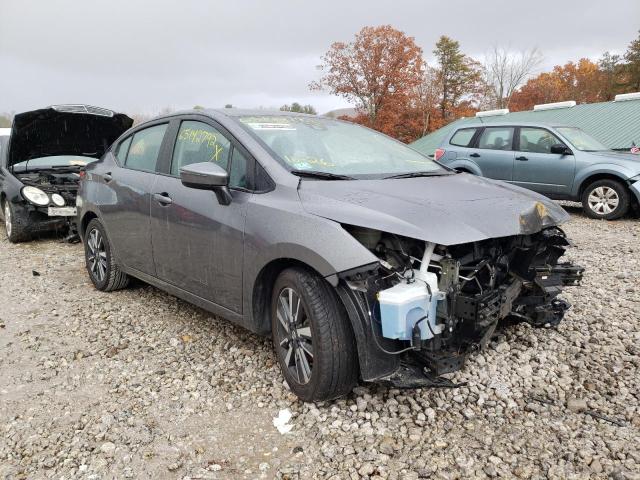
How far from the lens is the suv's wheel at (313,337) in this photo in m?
2.53

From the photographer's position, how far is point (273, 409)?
9.10 ft

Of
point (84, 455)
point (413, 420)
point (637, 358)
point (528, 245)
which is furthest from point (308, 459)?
point (637, 358)

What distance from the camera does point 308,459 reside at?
2342 mm

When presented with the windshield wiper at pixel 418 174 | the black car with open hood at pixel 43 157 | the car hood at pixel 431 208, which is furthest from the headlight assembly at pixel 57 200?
the windshield wiper at pixel 418 174

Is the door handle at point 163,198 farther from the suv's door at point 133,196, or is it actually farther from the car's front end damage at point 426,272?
the car's front end damage at point 426,272

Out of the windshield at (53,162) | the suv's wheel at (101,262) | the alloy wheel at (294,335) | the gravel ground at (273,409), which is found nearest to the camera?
the gravel ground at (273,409)

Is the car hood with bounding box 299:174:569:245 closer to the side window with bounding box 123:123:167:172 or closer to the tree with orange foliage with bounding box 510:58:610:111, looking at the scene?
the side window with bounding box 123:123:167:172

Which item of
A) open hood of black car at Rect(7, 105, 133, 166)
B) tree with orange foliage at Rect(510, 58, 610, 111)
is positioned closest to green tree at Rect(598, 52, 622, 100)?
tree with orange foliage at Rect(510, 58, 610, 111)

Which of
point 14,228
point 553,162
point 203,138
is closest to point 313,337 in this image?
point 203,138

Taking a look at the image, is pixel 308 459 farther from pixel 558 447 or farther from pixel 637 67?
pixel 637 67

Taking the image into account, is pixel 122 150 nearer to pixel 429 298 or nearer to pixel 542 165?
pixel 429 298

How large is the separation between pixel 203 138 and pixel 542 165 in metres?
7.28

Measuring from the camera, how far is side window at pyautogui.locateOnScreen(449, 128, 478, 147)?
33.1ft

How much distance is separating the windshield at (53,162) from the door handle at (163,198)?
5.24 meters
